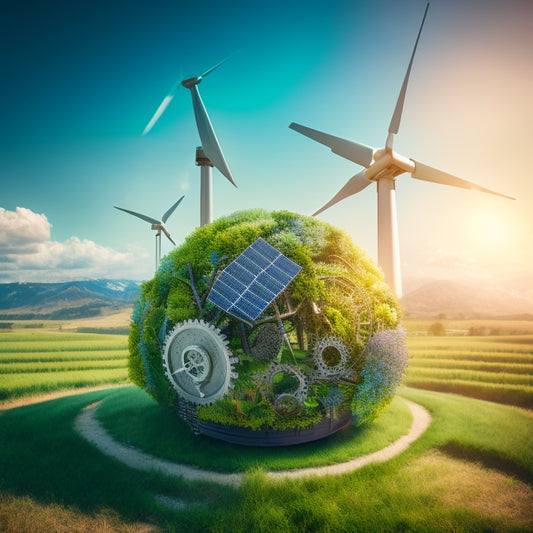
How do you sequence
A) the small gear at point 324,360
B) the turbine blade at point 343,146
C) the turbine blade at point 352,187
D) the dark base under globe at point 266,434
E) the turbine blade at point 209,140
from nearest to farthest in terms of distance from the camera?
the small gear at point 324,360 < the dark base under globe at point 266,434 < the turbine blade at point 209,140 < the turbine blade at point 343,146 < the turbine blade at point 352,187

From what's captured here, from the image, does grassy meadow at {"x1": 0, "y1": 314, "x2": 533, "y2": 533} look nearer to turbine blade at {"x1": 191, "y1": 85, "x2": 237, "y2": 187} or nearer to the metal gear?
the metal gear

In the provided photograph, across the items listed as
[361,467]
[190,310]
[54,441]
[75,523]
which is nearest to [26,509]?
[75,523]

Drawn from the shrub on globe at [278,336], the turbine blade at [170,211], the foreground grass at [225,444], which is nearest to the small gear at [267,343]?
the shrub on globe at [278,336]

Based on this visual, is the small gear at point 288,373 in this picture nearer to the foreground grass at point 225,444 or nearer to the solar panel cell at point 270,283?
the foreground grass at point 225,444

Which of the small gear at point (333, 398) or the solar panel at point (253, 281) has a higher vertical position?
the solar panel at point (253, 281)

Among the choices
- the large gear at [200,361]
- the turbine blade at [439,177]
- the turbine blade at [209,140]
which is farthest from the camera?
the turbine blade at [439,177]

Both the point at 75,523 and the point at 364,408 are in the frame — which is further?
the point at 364,408

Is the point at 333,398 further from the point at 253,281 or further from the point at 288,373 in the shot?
the point at 253,281

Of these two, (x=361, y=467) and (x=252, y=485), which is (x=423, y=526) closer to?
(x=361, y=467)
